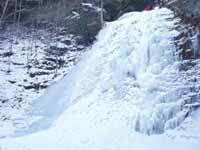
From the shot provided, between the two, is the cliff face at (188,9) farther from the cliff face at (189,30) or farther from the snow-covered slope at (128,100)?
the snow-covered slope at (128,100)

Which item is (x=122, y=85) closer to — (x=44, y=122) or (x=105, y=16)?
(x=44, y=122)

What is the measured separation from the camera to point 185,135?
1098 centimetres

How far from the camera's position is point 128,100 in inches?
516

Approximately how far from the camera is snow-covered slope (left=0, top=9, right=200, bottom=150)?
37.4ft

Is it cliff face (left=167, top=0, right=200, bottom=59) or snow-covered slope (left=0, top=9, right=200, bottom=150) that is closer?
snow-covered slope (left=0, top=9, right=200, bottom=150)

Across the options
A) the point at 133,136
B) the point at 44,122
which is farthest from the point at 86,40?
the point at 133,136

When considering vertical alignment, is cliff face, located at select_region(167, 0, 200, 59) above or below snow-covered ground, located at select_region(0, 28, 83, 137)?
above

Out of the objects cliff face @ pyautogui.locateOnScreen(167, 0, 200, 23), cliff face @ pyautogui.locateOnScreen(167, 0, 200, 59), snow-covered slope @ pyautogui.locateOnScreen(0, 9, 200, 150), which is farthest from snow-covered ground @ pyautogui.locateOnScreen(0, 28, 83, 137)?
cliff face @ pyautogui.locateOnScreen(167, 0, 200, 59)

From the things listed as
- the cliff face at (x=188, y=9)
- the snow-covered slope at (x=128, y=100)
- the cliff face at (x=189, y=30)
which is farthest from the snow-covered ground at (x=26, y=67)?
the cliff face at (x=189, y=30)

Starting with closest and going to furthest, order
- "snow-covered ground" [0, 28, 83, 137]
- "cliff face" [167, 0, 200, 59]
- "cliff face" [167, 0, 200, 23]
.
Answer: "cliff face" [167, 0, 200, 59]
"cliff face" [167, 0, 200, 23]
"snow-covered ground" [0, 28, 83, 137]

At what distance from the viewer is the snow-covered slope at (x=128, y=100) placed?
11.4m

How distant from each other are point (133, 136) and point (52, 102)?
176 inches

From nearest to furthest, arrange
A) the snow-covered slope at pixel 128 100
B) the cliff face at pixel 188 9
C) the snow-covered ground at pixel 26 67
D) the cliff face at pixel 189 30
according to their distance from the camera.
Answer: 1. the snow-covered slope at pixel 128 100
2. the cliff face at pixel 189 30
3. the cliff face at pixel 188 9
4. the snow-covered ground at pixel 26 67

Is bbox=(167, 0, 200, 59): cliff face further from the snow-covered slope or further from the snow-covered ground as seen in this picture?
the snow-covered ground
